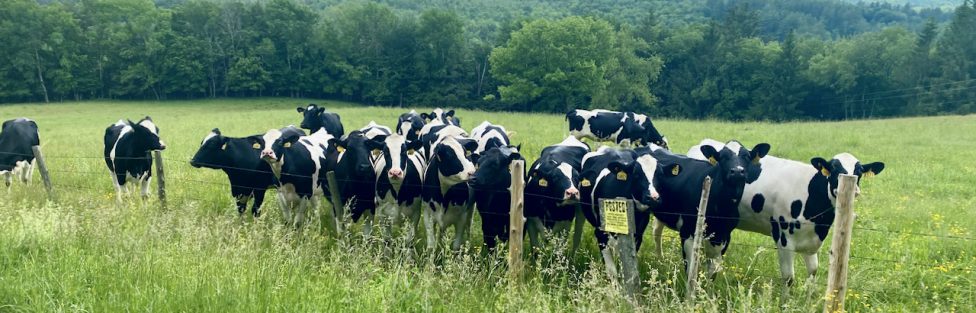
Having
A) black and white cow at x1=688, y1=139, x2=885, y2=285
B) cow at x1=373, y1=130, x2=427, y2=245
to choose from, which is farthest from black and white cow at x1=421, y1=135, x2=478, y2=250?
black and white cow at x1=688, y1=139, x2=885, y2=285

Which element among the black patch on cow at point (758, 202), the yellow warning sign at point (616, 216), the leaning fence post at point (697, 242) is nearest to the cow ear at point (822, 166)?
the black patch on cow at point (758, 202)

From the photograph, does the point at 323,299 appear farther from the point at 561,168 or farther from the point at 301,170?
the point at 301,170

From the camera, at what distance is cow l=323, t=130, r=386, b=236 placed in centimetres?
952

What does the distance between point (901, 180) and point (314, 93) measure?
6348 cm

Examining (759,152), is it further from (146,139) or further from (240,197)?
(146,139)

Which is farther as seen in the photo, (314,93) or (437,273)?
(314,93)

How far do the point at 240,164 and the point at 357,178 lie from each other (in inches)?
93.9

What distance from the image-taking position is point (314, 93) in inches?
2781

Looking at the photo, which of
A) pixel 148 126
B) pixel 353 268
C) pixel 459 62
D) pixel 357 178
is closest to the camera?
pixel 353 268

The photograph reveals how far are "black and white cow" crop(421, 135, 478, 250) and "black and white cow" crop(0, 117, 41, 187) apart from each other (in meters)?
8.86

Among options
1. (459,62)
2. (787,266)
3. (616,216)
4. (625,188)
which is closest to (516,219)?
(616,216)

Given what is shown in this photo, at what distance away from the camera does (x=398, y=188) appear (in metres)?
9.16

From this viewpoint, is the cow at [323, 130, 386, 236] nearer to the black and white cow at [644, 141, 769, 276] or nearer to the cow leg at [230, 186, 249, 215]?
the cow leg at [230, 186, 249, 215]

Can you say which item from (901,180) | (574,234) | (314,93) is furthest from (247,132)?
(314,93)
